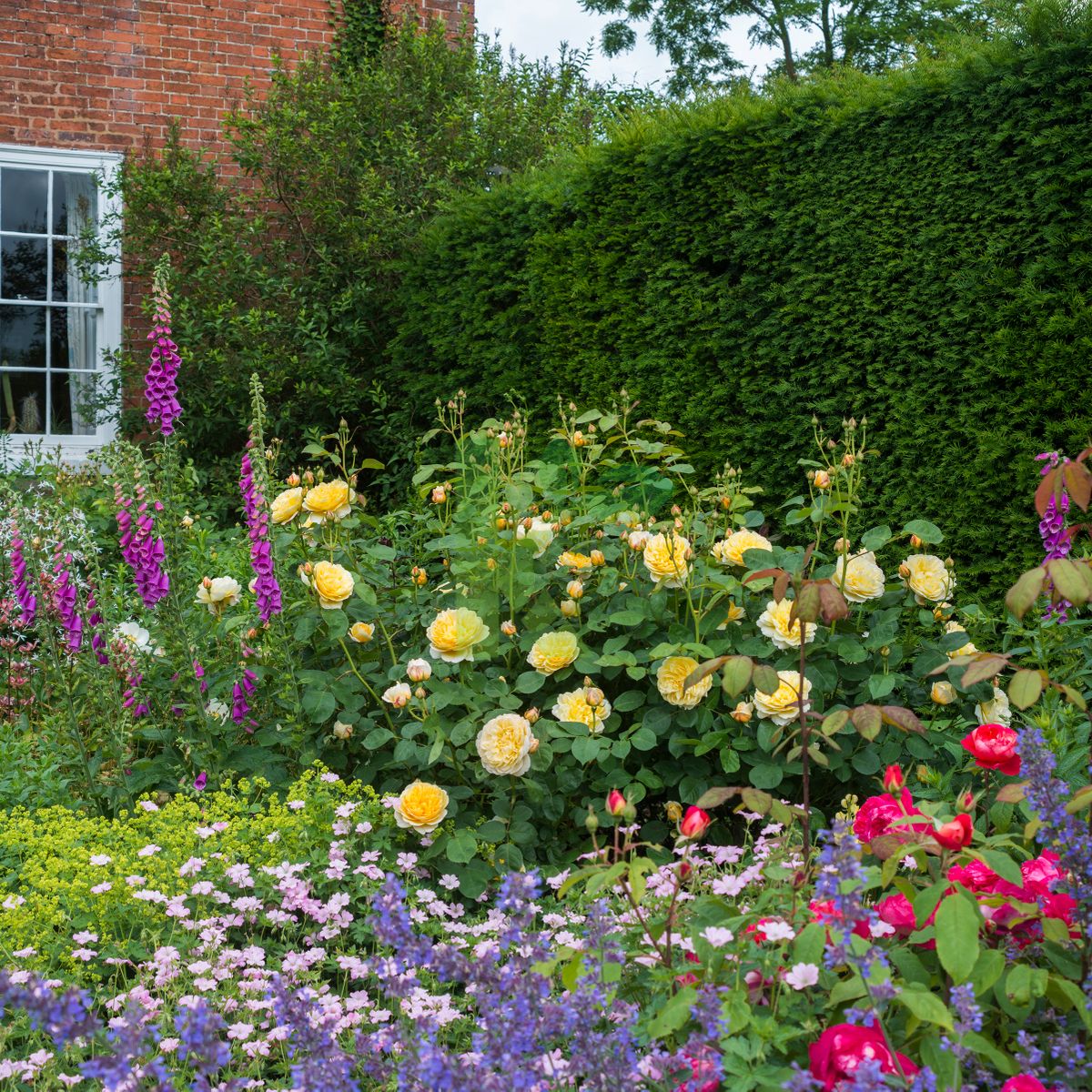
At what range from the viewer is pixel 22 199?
26.0 feet

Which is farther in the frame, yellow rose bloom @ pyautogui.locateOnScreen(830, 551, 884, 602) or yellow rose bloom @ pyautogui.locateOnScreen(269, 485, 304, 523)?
yellow rose bloom @ pyautogui.locateOnScreen(269, 485, 304, 523)

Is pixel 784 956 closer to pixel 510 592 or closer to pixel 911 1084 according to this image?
pixel 911 1084

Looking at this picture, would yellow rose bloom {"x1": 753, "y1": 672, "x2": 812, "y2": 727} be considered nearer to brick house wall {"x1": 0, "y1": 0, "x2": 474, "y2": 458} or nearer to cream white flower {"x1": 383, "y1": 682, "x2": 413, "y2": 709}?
cream white flower {"x1": 383, "y1": 682, "x2": 413, "y2": 709}

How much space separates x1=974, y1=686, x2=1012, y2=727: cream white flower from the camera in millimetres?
2553

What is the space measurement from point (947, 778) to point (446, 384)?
5.26 m

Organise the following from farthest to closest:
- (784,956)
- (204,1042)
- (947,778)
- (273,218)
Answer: (273,218) < (947,778) < (784,956) < (204,1042)

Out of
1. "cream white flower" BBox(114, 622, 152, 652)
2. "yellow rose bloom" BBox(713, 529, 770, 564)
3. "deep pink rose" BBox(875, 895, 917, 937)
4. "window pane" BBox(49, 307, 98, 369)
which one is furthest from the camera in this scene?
"window pane" BBox(49, 307, 98, 369)

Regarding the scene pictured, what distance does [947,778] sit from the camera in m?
2.29

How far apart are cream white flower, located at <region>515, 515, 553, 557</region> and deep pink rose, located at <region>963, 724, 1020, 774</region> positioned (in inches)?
55.7

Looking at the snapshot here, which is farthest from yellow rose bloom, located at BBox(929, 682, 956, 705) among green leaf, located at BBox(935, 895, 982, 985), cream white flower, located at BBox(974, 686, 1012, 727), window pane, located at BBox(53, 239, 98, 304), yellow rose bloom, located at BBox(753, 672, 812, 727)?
window pane, located at BBox(53, 239, 98, 304)

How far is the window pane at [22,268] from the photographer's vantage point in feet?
25.9

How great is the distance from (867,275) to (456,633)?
2.75 m

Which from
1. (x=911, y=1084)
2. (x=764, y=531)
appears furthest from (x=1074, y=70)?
(x=911, y=1084)

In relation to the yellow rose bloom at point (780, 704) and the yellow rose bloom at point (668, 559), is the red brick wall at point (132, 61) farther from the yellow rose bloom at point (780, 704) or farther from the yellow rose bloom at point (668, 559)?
the yellow rose bloom at point (780, 704)
